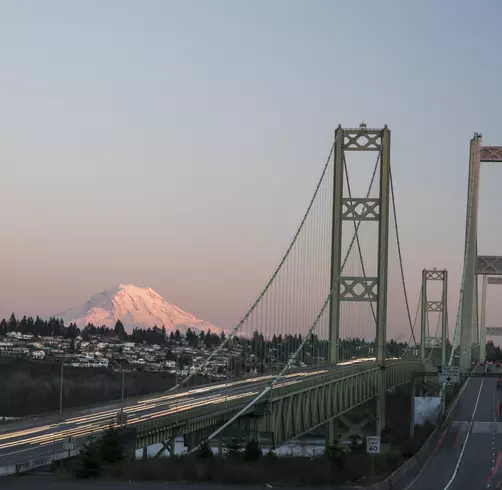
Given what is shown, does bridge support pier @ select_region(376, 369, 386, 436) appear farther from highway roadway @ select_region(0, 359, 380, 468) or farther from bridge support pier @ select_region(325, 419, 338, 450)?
bridge support pier @ select_region(325, 419, 338, 450)

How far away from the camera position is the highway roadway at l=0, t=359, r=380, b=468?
3719 centimetres

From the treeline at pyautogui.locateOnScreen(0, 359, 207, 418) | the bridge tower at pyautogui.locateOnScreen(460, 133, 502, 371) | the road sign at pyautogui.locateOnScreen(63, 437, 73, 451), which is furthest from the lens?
the treeline at pyautogui.locateOnScreen(0, 359, 207, 418)

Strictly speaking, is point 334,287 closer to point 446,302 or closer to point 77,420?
point 77,420

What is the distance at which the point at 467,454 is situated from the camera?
1987 inches

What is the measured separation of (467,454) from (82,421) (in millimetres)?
16707

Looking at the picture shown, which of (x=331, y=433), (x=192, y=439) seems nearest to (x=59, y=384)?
(x=331, y=433)

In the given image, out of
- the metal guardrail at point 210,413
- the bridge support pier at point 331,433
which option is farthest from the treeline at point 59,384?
the metal guardrail at point 210,413

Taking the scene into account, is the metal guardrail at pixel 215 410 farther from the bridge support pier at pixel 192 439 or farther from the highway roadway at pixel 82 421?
the bridge support pier at pixel 192 439

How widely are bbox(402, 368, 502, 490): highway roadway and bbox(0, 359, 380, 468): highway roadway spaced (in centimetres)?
626

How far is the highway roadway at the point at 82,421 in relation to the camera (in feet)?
122

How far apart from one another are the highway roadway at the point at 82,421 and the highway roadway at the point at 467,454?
6264 mm

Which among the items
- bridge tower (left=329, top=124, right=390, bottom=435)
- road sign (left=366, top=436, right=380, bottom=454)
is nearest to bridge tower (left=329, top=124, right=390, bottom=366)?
bridge tower (left=329, top=124, right=390, bottom=435)

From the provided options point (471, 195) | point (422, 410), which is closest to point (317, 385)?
point (471, 195)

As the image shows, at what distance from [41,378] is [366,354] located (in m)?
109
